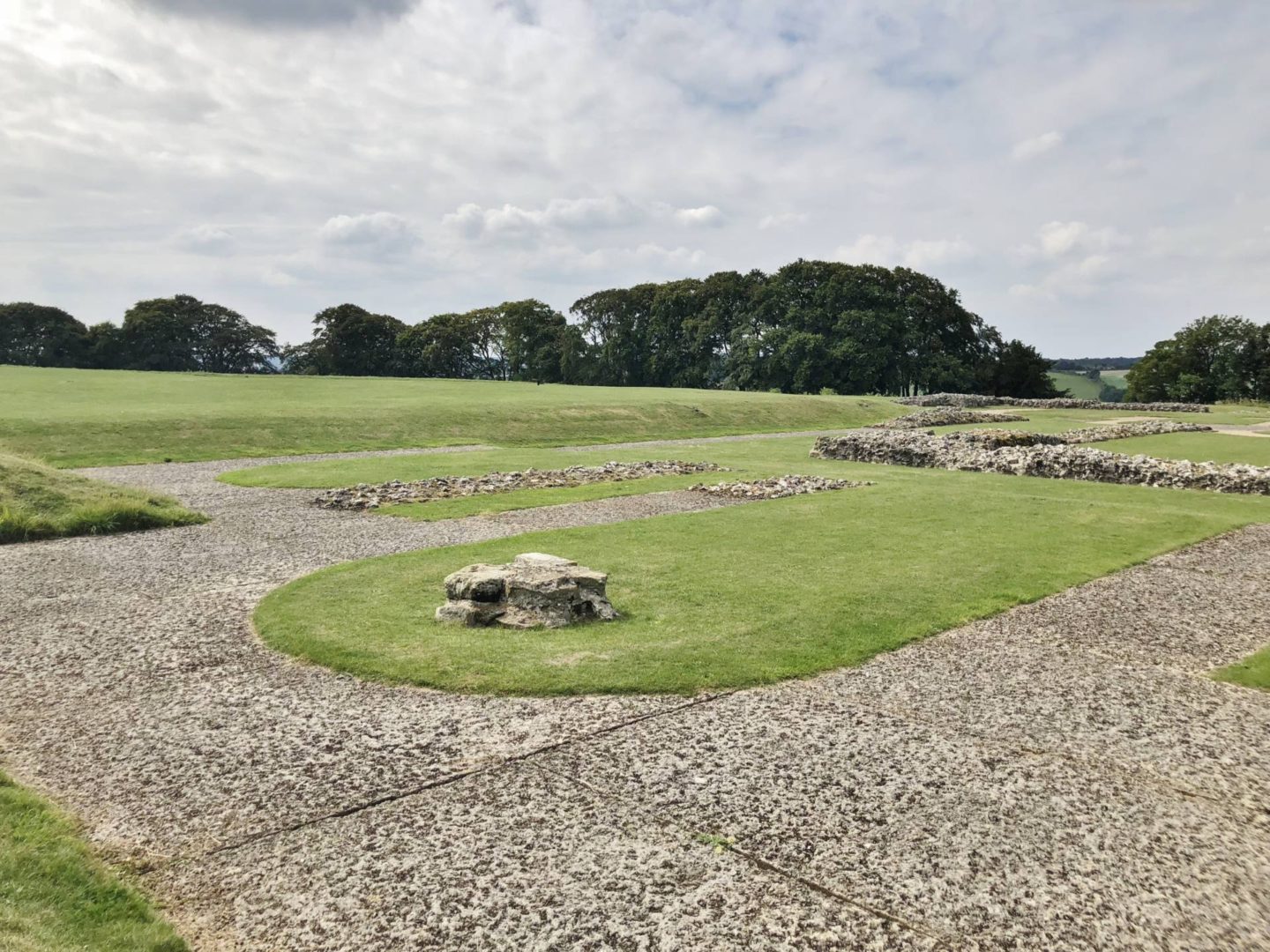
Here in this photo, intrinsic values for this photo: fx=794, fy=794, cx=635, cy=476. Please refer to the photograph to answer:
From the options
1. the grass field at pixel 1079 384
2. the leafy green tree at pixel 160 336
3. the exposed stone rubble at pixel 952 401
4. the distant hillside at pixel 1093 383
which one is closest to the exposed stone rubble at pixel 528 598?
the exposed stone rubble at pixel 952 401

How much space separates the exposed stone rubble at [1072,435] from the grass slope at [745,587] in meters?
12.3

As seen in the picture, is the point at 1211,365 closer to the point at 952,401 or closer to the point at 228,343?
the point at 952,401

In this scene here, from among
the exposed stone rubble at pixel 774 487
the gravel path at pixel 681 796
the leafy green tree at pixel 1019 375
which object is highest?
the leafy green tree at pixel 1019 375

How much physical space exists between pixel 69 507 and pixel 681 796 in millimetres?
15639

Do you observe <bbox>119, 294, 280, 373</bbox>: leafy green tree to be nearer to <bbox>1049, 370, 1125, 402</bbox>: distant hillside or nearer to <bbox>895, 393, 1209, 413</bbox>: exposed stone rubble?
<bbox>895, 393, 1209, 413</bbox>: exposed stone rubble

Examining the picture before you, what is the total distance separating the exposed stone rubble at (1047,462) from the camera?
901 inches

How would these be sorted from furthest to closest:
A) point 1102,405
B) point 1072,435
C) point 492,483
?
1. point 1102,405
2. point 1072,435
3. point 492,483

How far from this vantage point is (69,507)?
16.0 metres

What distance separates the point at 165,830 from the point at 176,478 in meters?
20.7

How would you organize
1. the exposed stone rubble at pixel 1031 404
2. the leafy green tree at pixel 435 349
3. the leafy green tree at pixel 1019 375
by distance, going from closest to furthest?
the exposed stone rubble at pixel 1031 404 → the leafy green tree at pixel 1019 375 → the leafy green tree at pixel 435 349

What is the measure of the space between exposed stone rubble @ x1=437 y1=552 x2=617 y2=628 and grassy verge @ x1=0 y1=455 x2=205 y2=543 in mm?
9515

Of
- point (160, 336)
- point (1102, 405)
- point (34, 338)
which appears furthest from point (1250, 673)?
point (34, 338)

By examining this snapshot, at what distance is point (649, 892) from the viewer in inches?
184

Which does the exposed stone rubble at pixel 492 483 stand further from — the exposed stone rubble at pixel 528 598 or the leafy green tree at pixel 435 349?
the leafy green tree at pixel 435 349
